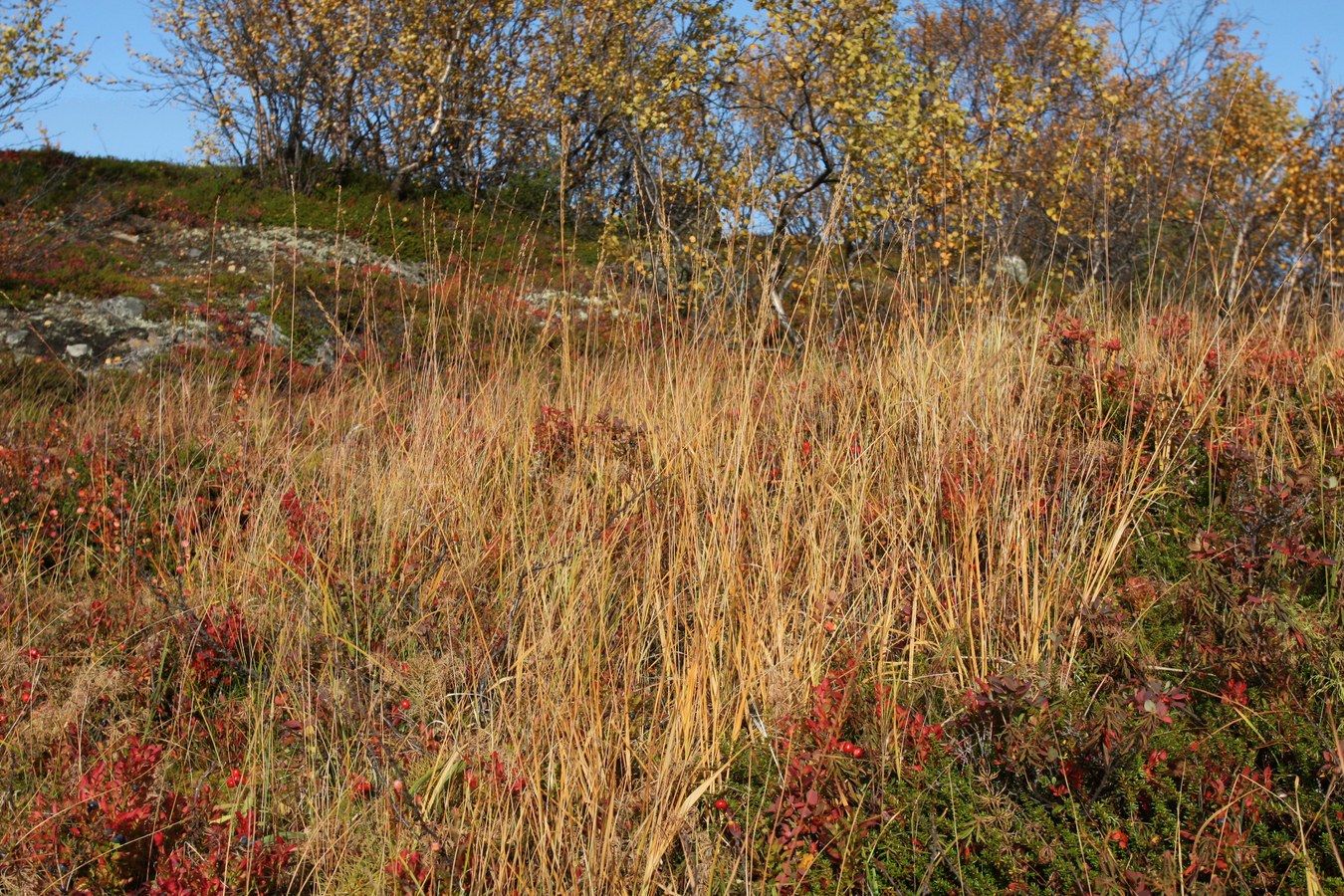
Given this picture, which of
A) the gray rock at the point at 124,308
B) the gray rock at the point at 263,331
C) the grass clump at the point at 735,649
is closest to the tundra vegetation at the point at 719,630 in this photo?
the grass clump at the point at 735,649

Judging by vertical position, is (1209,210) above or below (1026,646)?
above

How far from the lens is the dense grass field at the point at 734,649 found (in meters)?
2.19

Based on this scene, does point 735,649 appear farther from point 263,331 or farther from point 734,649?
point 263,331

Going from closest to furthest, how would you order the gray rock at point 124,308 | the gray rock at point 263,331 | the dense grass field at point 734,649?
the dense grass field at point 734,649 → the gray rock at point 263,331 → the gray rock at point 124,308

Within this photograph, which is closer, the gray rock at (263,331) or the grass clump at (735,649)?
the grass clump at (735,649)

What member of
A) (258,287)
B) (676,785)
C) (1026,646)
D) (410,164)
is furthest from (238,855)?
(410,164)

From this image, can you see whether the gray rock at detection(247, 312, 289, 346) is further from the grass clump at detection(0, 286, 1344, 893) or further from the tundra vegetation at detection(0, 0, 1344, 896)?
the grass clump at detection(0, 286, 1344, 893)

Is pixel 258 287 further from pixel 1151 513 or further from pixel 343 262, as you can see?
pixel 1151 513

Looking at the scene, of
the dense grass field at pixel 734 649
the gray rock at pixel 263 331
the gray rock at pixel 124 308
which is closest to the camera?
the dense grass field at pixel 734 649

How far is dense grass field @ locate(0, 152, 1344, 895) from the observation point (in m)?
2.19

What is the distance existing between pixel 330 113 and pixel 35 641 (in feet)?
40.4

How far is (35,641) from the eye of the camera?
338cm

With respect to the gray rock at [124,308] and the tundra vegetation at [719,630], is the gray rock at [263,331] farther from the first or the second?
the tundra vegetation at [719,630]

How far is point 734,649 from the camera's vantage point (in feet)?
8.59
